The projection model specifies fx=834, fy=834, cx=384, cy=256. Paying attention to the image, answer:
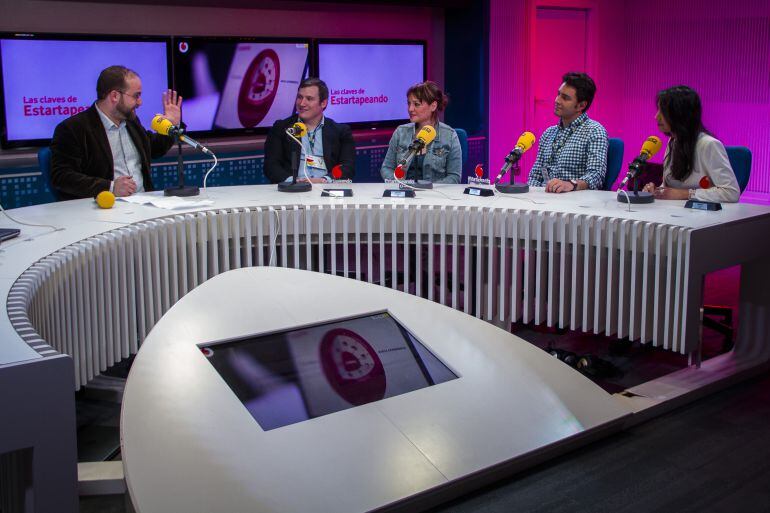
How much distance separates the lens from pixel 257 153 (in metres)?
6.09

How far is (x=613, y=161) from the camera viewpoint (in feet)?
14.2

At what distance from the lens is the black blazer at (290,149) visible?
4.52 m

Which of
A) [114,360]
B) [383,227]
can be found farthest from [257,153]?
[114,360]

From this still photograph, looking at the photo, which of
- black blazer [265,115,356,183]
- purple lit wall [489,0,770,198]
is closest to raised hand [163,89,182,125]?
black blazer [265,115,356,183]

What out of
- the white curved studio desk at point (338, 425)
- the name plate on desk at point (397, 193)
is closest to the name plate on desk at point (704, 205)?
the name plate on desk at point (397, 193)

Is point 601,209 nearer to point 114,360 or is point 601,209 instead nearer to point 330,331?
point 330,331

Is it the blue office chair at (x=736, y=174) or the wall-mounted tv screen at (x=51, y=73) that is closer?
the blue office chair at (x=736, y=174)

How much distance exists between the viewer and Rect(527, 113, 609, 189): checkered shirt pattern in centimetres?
416

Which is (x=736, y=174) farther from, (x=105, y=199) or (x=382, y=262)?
(x=105, y=199)

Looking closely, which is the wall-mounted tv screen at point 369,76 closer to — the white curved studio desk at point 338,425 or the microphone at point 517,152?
the microphone at point 517,152

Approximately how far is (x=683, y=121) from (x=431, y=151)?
4.37 feet

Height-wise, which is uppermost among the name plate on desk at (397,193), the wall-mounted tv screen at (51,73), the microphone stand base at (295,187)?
the wall-mounted tv screen at (51,73)

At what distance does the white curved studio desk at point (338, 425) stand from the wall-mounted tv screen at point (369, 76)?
4.29 metres

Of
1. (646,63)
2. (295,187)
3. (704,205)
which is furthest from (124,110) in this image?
(646,63)
